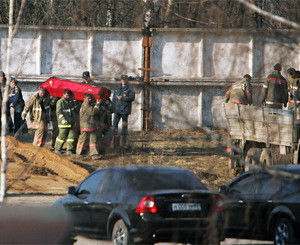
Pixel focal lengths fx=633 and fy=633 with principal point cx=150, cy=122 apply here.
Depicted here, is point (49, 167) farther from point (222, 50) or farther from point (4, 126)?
point (222, 50)

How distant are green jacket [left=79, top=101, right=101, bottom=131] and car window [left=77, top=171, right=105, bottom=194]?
26.4 feet

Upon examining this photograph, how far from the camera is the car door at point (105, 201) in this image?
8648 mm

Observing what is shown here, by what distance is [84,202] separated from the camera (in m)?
9.40

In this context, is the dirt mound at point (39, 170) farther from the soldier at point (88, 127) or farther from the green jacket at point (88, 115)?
the green jacket at point (88, 115)

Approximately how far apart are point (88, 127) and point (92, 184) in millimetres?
8887

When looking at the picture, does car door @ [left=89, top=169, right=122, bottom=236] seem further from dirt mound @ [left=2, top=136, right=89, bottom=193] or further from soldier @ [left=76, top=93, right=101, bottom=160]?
soldier @ [left=76, top=93, right=101, bottom=160]

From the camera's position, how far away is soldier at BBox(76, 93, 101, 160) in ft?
58.5

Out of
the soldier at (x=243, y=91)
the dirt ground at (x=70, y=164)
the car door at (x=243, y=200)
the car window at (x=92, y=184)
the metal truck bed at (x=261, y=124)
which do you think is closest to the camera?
the car door at (x=243, y=200)

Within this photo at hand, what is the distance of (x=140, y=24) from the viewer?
18.8ft

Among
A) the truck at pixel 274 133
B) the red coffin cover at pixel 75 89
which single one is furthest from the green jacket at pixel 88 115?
the truck at pixel 274 133

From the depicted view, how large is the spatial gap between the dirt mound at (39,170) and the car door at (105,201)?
555 centimetres

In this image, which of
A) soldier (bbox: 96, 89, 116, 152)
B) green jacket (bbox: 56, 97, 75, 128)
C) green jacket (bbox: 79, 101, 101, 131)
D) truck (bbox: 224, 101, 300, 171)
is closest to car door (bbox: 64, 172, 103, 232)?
truck (bbox: 224, 101, 300, 171)

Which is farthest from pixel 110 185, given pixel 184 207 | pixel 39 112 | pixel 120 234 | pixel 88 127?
pixel 39 112

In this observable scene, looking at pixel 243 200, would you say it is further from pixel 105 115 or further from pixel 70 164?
pixel 105 115
